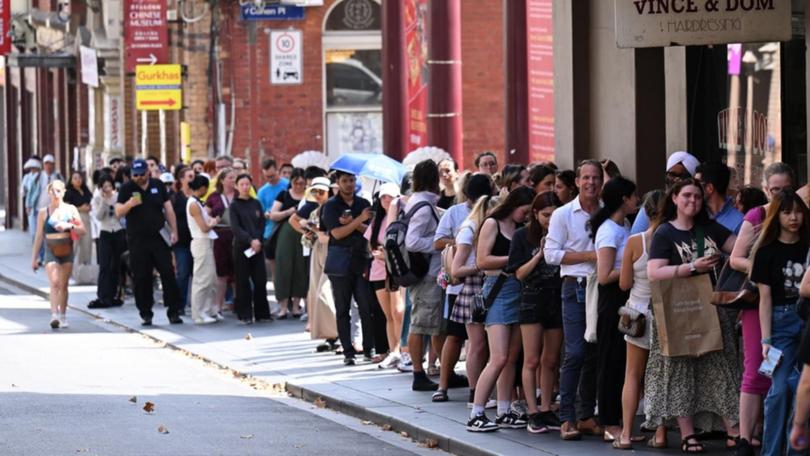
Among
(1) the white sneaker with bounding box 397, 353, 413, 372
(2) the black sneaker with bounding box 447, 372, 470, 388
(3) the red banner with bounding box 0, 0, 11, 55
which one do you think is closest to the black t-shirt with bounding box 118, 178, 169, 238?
(1) the white sneaker with bounding box 397, 353, 413, 372

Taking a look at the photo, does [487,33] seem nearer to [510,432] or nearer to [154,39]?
[154,39]

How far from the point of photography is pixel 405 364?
1602 centimetres

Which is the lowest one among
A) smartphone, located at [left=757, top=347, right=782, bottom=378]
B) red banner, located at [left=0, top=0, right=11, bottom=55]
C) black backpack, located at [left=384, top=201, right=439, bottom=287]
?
smartphone, located at [left=757, top=347, right=782, bottom=378]

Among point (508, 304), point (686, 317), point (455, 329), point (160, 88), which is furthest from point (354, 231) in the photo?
point (160, 88)

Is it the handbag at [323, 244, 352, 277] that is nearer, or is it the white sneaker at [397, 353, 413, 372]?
the white sneaker at [397, 353, 413, 372]

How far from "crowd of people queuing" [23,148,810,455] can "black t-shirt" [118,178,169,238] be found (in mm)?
3882

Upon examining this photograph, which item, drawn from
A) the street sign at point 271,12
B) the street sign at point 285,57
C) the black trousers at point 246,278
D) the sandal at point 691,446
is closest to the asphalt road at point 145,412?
the black trousers at point 246,278

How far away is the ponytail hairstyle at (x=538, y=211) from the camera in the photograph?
1214cm

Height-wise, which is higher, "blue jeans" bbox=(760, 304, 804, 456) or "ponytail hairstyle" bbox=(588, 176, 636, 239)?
"ponytail hairstyle" bbox=(588, 176, 636, 239)

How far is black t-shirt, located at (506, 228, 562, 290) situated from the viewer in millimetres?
12109

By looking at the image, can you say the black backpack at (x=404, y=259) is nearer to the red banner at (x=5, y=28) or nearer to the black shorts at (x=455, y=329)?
the black shorts at (x=455, y=329)

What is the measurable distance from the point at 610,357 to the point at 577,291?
0.49m

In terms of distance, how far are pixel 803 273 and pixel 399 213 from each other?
17.5ft

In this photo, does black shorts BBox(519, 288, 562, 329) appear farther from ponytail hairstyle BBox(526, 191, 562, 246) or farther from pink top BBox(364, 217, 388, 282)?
pink top BBox(364, 217, 388, 282)
